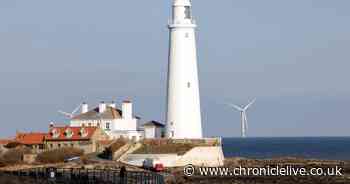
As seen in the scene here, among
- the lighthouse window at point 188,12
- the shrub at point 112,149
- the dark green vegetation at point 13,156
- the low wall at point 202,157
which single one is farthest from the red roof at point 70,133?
the lighthouse window at point 188,12

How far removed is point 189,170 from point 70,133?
12714 mm

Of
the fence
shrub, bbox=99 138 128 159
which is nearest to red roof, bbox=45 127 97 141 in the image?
shrub, bbox=99 138 128 159

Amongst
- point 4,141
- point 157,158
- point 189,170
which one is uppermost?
point 4,141

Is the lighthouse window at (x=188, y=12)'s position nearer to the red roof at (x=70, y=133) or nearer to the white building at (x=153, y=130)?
the white building at (x=153, y=130)

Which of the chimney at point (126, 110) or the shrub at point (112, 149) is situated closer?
the shrub at point (112, 149)

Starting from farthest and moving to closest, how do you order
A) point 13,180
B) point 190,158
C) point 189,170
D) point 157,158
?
point 190,158, point 157,158, point 189,170, point 13,180

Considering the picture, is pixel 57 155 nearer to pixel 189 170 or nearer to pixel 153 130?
pixel 153 130

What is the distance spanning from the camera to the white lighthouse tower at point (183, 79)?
7362 cm

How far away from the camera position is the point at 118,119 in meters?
81.6

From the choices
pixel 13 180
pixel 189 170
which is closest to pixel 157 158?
pixel 189 170

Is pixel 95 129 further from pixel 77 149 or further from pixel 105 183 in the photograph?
pixel 105 183

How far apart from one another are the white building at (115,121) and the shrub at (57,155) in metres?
5.60

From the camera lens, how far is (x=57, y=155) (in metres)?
74.1

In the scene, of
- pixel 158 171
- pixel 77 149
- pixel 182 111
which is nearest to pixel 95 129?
pixel 77 149
